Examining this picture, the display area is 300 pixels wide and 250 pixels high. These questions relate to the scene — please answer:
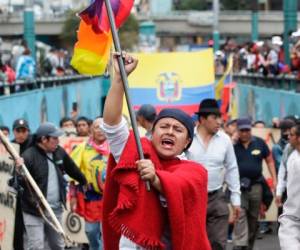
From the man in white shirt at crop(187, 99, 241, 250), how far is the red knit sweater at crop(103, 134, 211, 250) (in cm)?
422

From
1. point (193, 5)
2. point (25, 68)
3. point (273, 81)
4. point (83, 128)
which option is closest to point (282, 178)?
point (83, 128)

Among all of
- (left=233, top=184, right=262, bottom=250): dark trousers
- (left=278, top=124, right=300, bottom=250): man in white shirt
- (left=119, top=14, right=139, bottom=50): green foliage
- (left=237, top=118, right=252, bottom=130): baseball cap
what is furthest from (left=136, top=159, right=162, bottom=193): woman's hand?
(left=119, top=14, right=139, bottom=50): green foliage

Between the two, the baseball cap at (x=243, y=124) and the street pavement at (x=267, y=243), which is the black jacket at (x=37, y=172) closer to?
the baseball cap at (x=243, y=124)

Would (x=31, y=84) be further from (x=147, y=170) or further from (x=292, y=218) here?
(x=147, y=170)

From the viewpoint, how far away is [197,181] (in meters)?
6.23

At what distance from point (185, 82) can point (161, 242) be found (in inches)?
515

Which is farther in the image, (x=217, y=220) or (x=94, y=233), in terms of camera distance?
(x=94, y=233)

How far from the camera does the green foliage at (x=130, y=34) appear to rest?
267 ft

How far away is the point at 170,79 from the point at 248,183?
20.5ft

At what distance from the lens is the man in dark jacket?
36.0ft

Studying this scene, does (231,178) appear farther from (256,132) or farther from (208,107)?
(256,132)

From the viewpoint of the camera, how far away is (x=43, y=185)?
1101 cm

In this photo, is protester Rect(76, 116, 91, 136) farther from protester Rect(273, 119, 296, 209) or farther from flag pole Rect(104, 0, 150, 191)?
flag pole Rect(104, 0, 150, 191)

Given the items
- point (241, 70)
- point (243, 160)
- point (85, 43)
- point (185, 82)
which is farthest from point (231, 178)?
point (241, 70)
